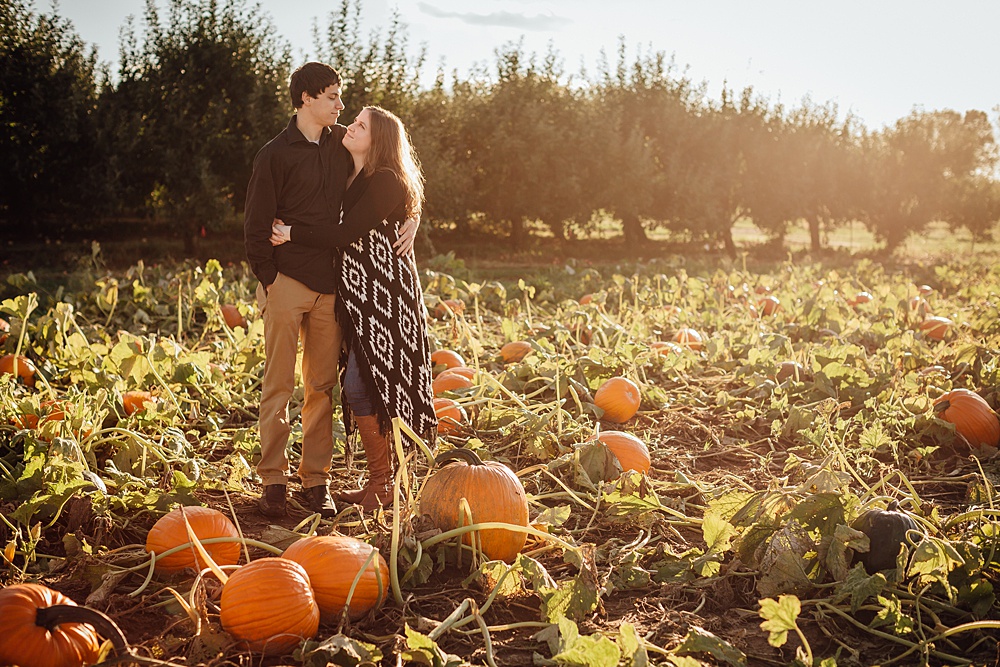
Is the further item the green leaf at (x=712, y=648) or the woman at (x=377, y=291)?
the woman at (x=377, y=291)

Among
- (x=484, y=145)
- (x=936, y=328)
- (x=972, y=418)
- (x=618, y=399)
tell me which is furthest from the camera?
(x=484, y=145)

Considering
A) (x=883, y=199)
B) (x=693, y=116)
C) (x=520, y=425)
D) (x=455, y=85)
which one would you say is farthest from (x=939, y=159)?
(x=520, y=425)

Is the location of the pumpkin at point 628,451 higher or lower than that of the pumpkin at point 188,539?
higher

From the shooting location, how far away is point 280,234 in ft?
10.6

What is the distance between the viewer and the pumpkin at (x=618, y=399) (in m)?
4.48

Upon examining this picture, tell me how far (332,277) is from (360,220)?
274mm

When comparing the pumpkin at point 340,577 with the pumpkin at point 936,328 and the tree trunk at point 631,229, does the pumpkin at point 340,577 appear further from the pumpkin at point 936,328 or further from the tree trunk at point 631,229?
the tree trunk at point 631,229

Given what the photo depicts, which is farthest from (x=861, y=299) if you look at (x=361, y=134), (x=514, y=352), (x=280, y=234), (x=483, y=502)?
(x=280, y=234)

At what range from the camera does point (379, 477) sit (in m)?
3.47

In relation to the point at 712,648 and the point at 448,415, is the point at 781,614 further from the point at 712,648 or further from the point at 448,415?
the point at 448,415

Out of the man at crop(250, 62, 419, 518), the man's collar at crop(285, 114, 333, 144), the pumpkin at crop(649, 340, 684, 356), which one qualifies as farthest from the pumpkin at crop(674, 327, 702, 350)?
the man's collar at crop(285, 114, 333, 144)

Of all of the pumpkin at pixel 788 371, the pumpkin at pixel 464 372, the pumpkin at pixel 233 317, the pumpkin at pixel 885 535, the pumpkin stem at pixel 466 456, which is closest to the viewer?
the pumpkin at pixel 885 535

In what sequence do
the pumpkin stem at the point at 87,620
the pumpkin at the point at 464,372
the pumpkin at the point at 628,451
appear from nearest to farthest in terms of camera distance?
1. the pumpkin stem at the point at 87,620
2. the pumpkin at the point at 628,451
3. the pumpkin at the point at 464,372

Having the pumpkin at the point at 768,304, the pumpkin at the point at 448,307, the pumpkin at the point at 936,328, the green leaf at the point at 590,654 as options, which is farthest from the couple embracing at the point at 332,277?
the pumpkin at the point at 768,304
